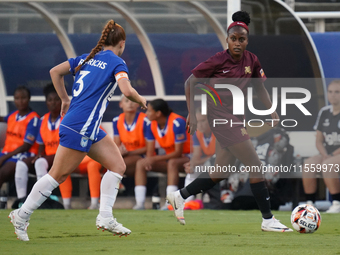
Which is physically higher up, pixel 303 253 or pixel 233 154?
pixel 233 154

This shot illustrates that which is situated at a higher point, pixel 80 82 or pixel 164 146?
pixel 80 82

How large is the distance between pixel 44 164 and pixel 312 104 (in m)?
3.74

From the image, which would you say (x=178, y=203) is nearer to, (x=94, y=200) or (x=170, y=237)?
(x=170, y=237)

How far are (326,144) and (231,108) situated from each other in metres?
3.02

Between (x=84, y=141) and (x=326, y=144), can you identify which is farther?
(x=326, y=144)

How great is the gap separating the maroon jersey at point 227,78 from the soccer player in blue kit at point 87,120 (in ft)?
3.52

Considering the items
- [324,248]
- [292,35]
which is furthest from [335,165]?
[324,248]

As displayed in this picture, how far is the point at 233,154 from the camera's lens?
5.65 meters

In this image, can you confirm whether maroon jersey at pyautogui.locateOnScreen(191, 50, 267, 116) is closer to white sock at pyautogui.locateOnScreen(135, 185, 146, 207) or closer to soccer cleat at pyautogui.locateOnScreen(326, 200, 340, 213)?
soccer cleat at pyautogui.locateOnScreen(326, 200, 340, 213)

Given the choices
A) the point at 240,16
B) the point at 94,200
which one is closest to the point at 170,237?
the point at 240,16

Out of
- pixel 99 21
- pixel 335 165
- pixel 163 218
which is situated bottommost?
pixel 163 218

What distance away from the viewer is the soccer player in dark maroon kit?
557cm

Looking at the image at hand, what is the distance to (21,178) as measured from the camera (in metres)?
8.79

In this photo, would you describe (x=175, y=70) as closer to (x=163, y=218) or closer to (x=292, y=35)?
(x=292, y=35)
